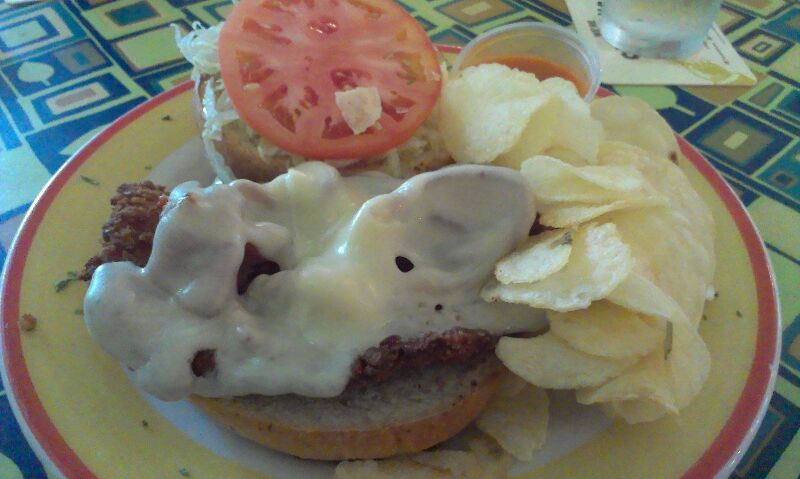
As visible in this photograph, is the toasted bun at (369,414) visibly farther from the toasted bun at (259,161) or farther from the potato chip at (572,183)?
the toasted bun at (259,161)

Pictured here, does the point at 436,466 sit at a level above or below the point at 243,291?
below

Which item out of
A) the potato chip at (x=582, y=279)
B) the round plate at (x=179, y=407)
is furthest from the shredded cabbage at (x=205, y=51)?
the potato chip at (x=582, y=279)

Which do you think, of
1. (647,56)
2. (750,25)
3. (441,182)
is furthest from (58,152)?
(750,25)

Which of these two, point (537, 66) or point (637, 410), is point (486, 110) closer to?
point (537, 66)

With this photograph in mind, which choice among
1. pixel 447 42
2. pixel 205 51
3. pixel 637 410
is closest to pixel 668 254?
pixel 637 410

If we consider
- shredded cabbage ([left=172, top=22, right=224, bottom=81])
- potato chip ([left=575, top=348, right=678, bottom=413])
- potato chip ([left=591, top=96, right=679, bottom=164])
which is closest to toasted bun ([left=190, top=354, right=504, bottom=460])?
potato chip ([left=575, top=348, right=678, bottom=413])

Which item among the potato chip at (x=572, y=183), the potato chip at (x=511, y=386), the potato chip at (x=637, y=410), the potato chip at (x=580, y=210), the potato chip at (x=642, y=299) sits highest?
the potato chip at (x=572, y=183)

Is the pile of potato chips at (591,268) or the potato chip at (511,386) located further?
the potato chip at (511,386)
